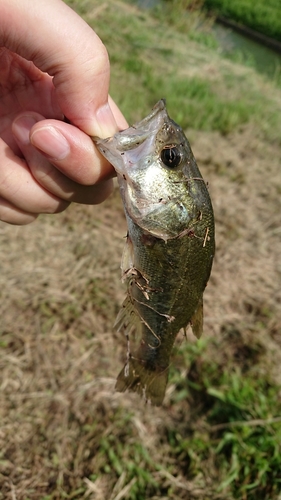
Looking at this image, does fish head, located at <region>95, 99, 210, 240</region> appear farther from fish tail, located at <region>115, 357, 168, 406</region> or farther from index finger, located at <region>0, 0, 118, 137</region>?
fish tail, located at <region>115, 357, 168, 406</region>

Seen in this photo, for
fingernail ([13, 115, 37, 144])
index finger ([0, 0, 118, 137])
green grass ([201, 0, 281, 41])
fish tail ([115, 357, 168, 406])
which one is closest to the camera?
index finger ([0, 0, 118, 137])

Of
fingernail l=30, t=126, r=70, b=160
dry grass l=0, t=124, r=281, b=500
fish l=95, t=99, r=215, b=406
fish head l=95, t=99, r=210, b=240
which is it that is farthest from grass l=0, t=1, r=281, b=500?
fingernail l=30, t=126, r=70, b=160

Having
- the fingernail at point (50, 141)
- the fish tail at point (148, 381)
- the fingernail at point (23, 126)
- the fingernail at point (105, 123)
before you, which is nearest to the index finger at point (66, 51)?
the fingernail at point (105, 123)

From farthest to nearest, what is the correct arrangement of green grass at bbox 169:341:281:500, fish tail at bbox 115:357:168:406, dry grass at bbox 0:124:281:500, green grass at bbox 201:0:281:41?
green grass at bbox 201:0:281:41 → green grass at bbox 169:341:281:500 → dry grass at bbox 0:124:281:500 → fish tail at bbox 115:357:168:406

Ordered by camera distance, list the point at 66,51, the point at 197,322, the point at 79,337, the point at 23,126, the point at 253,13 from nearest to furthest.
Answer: the point at 66,51 < the point at 23,126 < the point at 197,322 < the point at 79,337 < the point at 253,13

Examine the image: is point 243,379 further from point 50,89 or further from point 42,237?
point 50,89

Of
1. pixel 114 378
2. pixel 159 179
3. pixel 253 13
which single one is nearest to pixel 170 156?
pixel 159 179

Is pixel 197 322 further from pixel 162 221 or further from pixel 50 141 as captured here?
pixel 50 141

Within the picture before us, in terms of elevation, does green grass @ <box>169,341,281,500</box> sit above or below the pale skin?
below
